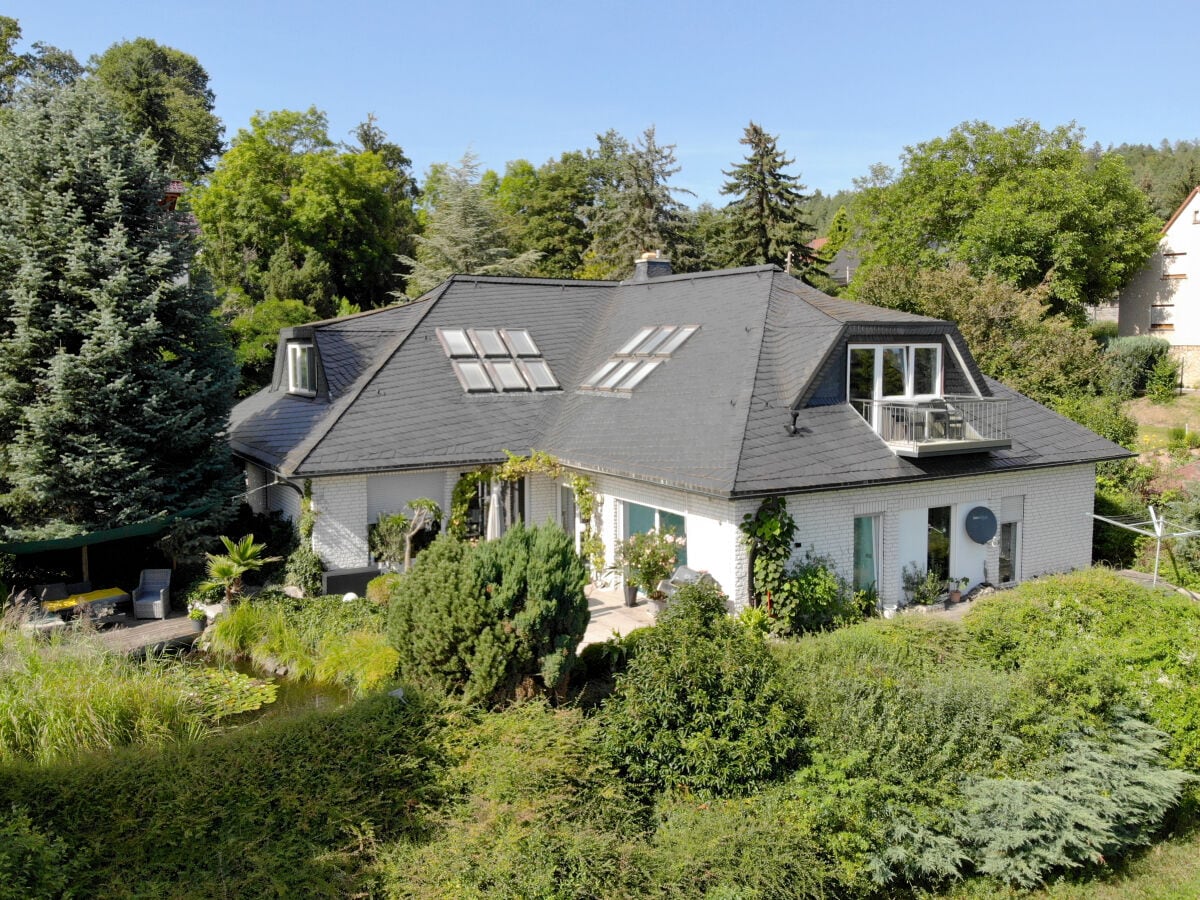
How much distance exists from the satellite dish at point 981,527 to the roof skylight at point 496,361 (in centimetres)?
887

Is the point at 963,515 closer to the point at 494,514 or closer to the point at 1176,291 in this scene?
the point at 494,514

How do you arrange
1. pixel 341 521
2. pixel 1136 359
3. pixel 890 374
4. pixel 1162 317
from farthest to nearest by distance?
pixel 1162 317 → pixel 1136 359 → pixel 341 521 → pixel 890 374

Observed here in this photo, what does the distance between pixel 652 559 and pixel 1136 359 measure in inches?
1194

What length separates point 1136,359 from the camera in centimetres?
3541

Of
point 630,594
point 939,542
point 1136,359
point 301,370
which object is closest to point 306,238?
point 301,370

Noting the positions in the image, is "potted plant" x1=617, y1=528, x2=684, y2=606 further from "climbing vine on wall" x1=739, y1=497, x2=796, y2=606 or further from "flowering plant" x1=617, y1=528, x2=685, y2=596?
"climbing vine on wall" x1=739, y1=497, x2=796, y2=606

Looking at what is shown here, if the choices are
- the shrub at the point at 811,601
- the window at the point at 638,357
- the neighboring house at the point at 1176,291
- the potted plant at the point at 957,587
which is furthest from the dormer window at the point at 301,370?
the neighboring house at the point at 1176,291

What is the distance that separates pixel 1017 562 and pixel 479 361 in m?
11.5

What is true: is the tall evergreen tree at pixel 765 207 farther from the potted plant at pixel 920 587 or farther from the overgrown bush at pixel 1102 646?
the overgrown bush at pixel 1102 646

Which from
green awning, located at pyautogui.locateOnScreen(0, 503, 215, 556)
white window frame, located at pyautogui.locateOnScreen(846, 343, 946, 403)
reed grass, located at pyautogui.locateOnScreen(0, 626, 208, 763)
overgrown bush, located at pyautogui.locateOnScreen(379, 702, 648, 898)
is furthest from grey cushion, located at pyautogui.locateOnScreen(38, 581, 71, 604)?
white window frame, located at pyautogui.locateOnScreen(846, 343, 946, 403)

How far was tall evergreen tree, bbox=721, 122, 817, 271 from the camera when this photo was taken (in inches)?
1626

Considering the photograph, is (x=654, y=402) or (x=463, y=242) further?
(x=463, y=242)

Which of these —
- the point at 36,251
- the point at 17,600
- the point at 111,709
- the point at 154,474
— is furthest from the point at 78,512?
the point at 111,709

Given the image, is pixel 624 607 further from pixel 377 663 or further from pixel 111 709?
pixel 111 709
